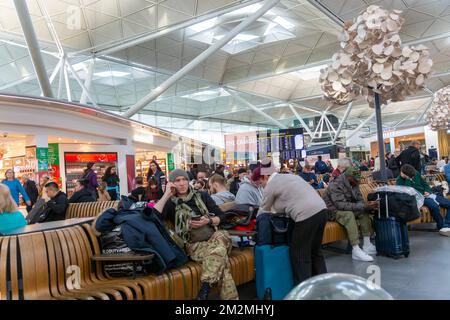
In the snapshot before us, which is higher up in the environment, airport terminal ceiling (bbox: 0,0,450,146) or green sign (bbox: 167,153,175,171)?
airport terminal ceiling (bbox: 0,0,450,146)

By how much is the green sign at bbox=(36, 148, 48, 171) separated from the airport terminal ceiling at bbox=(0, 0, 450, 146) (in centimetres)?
222

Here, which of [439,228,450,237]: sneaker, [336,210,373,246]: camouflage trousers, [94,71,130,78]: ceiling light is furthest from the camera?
[94,71,130,78]: ceiling light

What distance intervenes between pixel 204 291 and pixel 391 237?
3.24 metres

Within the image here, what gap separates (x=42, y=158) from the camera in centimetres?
1126

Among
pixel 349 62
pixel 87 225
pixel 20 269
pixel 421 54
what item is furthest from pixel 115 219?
pixel 421 54

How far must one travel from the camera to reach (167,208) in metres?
3.94

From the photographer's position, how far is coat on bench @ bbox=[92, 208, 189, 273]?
3.31 metres

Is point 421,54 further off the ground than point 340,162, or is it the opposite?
point 421,54

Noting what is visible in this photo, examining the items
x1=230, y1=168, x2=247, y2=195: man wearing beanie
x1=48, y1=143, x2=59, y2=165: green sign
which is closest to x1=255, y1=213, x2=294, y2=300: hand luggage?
x1=230, y1=168, x2=247, y2=195: man wearing beanie

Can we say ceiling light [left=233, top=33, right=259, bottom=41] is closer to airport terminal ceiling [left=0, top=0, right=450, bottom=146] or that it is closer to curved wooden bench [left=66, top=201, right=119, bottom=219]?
airport terminal ceiling [left=0, top=0, right=450, bottom=146]

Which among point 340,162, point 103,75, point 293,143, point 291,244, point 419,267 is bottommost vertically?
point 419,267

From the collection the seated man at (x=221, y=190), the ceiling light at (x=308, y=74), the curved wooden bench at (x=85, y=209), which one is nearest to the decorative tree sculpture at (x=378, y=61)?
the seated man at (x=221, y=190)

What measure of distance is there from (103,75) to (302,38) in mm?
11807

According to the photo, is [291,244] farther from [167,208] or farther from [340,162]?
[340,162]
